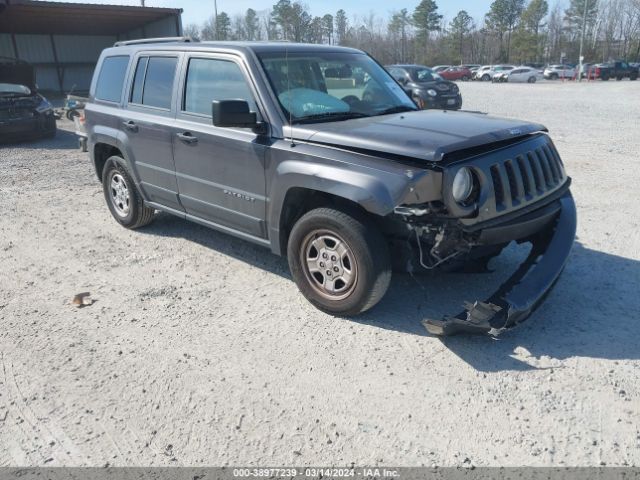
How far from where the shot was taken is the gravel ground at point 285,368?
287 cm

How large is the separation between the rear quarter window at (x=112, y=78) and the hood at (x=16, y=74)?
9.11m

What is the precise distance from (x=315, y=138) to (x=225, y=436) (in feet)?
7.04

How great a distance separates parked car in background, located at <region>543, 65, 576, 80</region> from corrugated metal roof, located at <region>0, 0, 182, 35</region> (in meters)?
39.6

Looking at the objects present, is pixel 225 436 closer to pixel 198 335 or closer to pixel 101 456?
pixel 101 456

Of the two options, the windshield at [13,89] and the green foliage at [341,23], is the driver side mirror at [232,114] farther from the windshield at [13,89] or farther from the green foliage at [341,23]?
the green foliage at [341,23]

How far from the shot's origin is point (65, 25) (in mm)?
27891

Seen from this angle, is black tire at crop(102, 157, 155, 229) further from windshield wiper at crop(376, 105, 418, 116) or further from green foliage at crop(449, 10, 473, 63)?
green foliage at crop(449, 10, 473, 63)

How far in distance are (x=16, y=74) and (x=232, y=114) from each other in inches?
505

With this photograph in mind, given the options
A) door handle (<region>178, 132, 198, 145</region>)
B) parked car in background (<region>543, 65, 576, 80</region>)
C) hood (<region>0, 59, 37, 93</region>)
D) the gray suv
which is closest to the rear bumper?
hood (<region>0, 59, 37, 93</region>)

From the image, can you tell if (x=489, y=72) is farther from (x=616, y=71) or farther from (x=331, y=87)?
(x=331, y=87)

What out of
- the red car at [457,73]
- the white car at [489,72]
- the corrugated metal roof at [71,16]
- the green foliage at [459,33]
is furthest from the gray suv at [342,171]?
the green foliage at [459,33]

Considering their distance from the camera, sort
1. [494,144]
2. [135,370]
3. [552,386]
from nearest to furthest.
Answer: [552,386] < [135,370] < [494,144]

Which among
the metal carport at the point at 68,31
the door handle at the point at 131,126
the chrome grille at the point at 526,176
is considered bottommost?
the chrome grille at the point at 526,176

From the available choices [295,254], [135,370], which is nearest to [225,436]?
[135,370]
